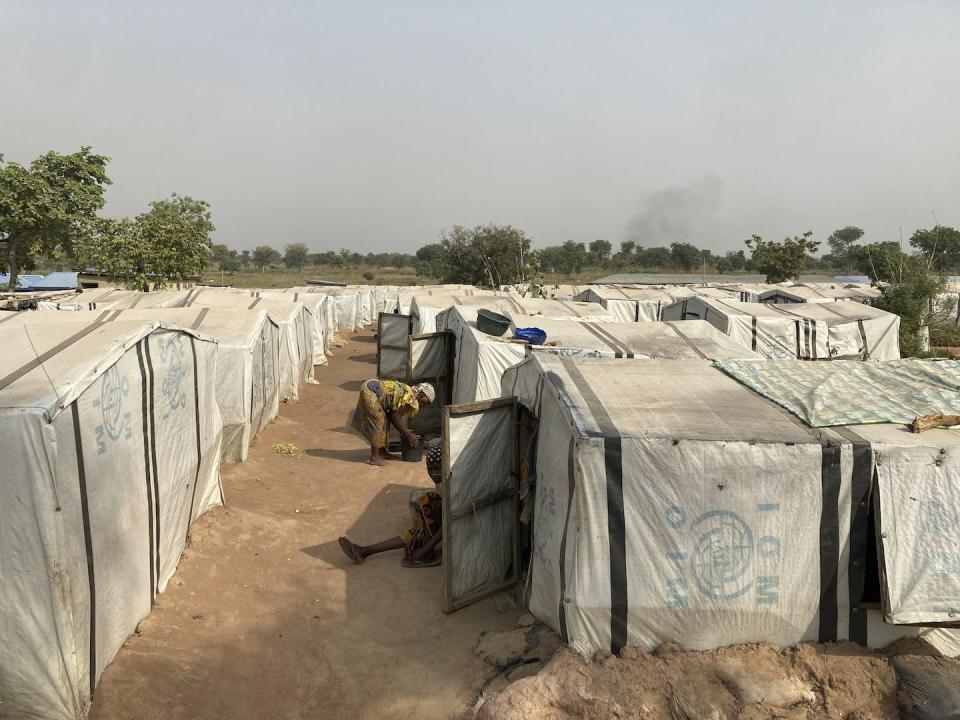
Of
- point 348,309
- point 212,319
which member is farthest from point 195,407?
point 348,309

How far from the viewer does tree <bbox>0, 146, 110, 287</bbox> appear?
61.3ft

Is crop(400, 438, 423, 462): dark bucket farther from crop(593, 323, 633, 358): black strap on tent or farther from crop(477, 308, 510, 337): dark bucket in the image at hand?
crop(593, 323, 633, 358): black strap on tent

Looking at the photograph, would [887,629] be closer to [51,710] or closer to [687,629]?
[687,629]

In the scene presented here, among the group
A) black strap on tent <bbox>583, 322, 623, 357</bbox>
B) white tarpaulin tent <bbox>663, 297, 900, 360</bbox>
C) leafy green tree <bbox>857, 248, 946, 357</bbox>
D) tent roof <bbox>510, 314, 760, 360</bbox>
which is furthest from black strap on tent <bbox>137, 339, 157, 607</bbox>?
leafy green tree <bbox>857, 248, 946, 357</bbox>

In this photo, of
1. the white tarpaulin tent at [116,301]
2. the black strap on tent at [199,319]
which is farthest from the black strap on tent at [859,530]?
the white tarpaulin tent at [116,301]

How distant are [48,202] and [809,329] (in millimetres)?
21322

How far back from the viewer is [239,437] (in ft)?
27.3

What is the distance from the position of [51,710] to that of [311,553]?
2.69 metres

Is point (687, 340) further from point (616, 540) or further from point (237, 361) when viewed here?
point (237, 361)

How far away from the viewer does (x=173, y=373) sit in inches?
212

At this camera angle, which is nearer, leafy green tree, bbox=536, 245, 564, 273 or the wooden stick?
the wooden stick

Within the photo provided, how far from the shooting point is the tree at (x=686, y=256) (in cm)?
7112

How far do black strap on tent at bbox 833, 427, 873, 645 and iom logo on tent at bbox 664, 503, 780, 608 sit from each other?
0.47 m

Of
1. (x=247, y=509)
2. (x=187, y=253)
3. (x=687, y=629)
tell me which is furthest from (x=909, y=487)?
(x=187, y=253)
